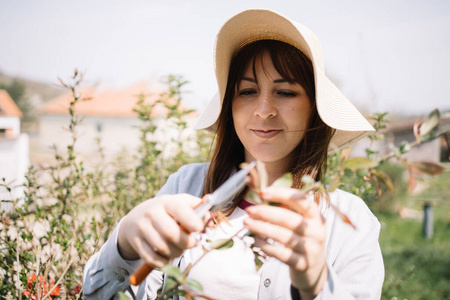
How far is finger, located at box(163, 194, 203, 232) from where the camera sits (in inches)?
27.3

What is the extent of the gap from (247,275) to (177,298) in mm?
334

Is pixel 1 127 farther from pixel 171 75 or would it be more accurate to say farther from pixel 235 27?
pixel 235 27

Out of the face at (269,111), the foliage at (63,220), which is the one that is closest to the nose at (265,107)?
the face at (269,111)

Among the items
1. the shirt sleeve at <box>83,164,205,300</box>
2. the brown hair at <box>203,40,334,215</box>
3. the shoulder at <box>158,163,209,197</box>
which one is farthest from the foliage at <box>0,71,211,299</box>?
the brown hair at <box>203,40,334,215</box>

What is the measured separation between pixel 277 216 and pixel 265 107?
68cm

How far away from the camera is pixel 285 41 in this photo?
4.54 ft

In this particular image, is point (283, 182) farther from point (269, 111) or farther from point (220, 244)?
point (269, 111)

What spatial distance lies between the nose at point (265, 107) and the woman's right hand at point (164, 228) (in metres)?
0.59

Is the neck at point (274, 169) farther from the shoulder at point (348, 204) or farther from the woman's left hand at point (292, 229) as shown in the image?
the woman's left hand at point (292, 229)

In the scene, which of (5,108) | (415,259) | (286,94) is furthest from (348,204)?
(5,108)

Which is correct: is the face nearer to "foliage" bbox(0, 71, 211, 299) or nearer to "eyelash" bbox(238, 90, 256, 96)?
"eyelash" bbox(238, 90, 256, 96)

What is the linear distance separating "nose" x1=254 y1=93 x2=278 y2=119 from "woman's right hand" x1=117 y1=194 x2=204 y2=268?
1.94 ft

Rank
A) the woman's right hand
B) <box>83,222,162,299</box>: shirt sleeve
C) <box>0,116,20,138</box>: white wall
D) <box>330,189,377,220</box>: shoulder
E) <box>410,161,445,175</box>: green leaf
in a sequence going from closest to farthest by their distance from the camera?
<box>410,161,445,175</box>: green leaf < the woman's right hand < <box>83,222,162,299</box>: shirt sleeve < <box>330,189,377,220</box>: shoulder < <box>0,116,20,138</box>: white wall

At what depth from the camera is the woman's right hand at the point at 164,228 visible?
0.71m
